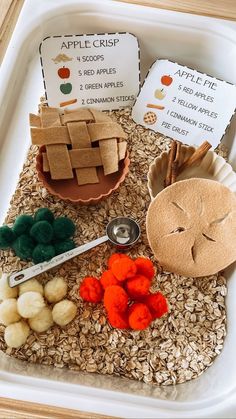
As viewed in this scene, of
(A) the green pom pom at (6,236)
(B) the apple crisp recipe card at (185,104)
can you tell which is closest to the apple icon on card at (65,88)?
(B) the apple crisp recipe card at (185,104)

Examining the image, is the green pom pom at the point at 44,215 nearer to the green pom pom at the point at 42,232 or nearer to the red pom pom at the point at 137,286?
the green pom pom at the point at 42,232

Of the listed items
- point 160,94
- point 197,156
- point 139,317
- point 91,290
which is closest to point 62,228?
point 91,290

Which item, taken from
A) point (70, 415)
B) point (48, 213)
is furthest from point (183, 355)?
point (48, 213)

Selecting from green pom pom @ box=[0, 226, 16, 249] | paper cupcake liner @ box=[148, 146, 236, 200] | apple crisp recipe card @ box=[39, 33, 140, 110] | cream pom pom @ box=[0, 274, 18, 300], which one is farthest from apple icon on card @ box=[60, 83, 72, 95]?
cream pom pom @ box=[0, 274, 18, 300]

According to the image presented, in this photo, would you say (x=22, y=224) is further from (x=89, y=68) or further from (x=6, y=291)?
(x=89, y=68)

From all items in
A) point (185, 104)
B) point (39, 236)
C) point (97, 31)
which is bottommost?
point (39, 236)

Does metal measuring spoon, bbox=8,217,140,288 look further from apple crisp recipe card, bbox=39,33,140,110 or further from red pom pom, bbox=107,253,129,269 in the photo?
apple crisp recipe card, bbox=39,33,140,110
